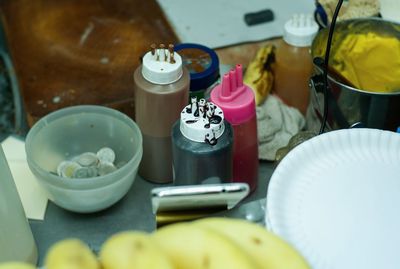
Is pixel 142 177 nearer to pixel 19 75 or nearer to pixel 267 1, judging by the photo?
pixel 19 75

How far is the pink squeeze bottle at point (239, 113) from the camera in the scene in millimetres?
614

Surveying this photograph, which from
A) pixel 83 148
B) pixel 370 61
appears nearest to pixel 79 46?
pixel 83 148

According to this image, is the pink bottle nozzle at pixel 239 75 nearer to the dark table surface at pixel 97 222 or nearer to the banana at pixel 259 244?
the dark table surface at pixel 97 222

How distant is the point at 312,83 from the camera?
0.66 m

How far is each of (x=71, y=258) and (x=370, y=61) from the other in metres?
0.49

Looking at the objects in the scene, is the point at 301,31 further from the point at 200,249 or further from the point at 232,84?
the point at 200,249

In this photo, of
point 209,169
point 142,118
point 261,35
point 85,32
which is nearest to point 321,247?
point 209,169

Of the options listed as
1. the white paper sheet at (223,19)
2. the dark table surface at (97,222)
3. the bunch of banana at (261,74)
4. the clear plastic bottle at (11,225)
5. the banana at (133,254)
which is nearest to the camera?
the banana at (133,254)

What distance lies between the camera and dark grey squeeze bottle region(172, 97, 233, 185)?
22.0 inches

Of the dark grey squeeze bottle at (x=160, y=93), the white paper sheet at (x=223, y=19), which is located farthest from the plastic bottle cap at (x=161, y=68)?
the white paper sheet at (x=223, y=19)

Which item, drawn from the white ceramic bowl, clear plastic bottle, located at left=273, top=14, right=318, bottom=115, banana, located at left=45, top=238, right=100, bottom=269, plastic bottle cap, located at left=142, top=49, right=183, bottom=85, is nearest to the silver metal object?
the white ceramic bowl

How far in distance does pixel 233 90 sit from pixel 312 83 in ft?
0.34

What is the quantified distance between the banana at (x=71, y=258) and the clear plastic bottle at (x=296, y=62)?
0.48 metres

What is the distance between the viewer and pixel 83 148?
731mm
